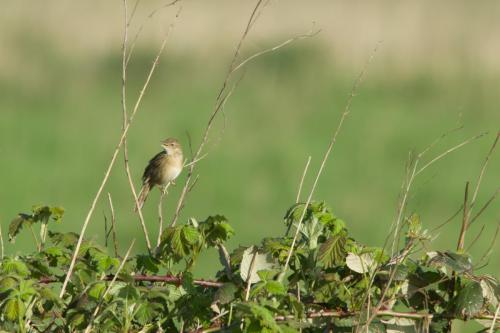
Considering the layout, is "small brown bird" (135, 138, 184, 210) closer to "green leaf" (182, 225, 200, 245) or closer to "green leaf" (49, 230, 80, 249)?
"green leaf" (49, 230, 80, 249)

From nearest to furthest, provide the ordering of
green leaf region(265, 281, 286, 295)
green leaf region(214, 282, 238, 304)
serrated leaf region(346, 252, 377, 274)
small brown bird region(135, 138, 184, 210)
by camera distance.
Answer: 1. green leaf region(265, 281, 286, 295)
2. green leaf region(214, 282, 238, 304)
3. serrated leaf region(346, 252, 377, 274)
4. small brown bird region(135, 138, 184, 210)

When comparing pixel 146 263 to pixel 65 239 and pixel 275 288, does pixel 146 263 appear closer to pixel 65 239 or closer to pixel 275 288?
pixel 65 239

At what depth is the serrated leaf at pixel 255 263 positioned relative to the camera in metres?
3.01

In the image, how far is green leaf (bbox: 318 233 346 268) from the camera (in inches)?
117

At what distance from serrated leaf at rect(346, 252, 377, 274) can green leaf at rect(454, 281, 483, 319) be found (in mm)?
227

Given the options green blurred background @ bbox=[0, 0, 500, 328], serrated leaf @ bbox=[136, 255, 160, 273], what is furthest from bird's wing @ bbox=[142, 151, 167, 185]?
serrated leaf @ bbox=[136, 255, 160, 273]

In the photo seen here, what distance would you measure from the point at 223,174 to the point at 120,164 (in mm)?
1089

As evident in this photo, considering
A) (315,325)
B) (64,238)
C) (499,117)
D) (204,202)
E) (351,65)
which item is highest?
(351,65)

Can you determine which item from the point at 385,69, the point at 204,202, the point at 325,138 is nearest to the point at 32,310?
the point at 204,202

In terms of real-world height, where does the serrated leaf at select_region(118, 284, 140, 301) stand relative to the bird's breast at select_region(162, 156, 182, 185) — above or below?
below

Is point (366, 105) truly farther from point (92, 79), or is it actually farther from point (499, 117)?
point (92, 79)

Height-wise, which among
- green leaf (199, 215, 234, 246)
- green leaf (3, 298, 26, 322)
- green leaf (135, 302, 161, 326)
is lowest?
green leaf (3, 298, 26, 322)

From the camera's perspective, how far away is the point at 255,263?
9.92 ft

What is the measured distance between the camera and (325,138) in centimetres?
1403
